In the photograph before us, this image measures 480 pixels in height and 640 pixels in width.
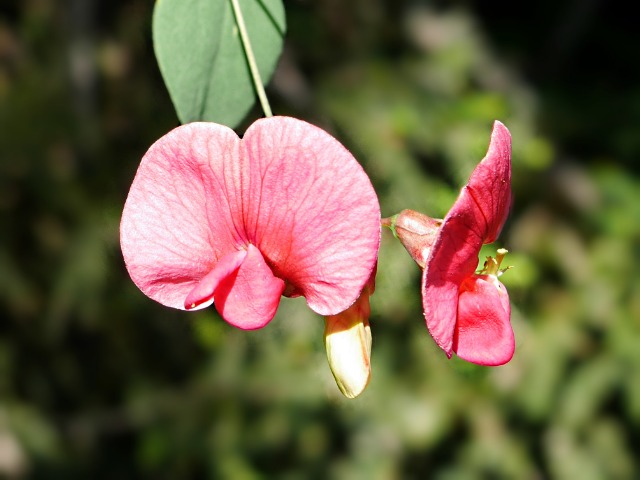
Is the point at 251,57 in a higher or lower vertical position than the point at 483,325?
higher

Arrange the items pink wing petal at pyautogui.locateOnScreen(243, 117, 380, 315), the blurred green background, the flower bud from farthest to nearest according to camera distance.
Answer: the blurred green background, the flower bud, pink wing petal at pyautogui.locateOnScreen(243, 117, 380, 315)

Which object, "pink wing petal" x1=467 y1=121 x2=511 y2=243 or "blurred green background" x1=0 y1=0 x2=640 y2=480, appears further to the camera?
"blurred green background" x1=0 y1=0 x2=640 y2=480

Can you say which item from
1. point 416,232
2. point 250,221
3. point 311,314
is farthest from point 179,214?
point 311,314

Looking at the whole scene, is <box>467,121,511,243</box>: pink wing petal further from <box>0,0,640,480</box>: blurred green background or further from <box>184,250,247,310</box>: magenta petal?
<box>0,0,640,480</box>: blurred green background

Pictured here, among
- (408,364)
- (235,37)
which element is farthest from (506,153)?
(408,364)

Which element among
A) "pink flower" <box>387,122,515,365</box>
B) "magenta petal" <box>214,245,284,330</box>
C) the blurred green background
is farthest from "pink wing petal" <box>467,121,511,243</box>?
the blurred green background

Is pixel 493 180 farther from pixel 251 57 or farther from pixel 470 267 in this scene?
pixel 251 57

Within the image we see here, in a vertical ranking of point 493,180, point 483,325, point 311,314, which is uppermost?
point 493,180

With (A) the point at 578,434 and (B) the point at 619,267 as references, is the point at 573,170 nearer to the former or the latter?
(B) the point at 619,267
